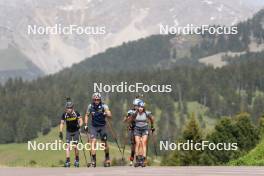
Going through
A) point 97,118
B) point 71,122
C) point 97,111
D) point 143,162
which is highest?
point 97,111

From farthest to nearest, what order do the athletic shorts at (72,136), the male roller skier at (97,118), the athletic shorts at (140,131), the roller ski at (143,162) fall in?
the athletic shorts at (72,136), the male roller skier at (97,118), the athletic shorts at (140,131), the roller ski at (143,162)

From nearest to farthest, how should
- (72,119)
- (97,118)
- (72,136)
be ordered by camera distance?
(97,118)
(72,119)
(72,136)

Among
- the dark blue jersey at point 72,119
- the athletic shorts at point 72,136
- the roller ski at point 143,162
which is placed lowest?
the roller ski at point 143,162

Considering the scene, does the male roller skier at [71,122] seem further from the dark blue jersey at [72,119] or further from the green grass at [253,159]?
the green grass at [253,159]

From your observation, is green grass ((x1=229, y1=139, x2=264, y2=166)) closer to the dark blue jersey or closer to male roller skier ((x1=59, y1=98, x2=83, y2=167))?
male roller skier ((x1=59, y1=98, x2=83, y2=167))

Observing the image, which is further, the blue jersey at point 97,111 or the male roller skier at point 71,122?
the male roller skier at point 71,122

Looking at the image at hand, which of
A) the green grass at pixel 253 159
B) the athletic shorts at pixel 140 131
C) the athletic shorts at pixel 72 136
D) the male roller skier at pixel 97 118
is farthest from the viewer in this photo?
the green grass at pixel 253 159

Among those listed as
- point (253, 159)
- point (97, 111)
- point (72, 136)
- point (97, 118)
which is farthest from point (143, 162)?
point (253, 159)

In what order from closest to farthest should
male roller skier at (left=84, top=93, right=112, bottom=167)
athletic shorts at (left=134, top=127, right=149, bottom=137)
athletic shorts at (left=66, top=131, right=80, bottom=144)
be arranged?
athletic shorts at (left=134, top=127, right=149, bottom=137)
male roller skier at (left=84, top=93, right=112, bottom=167)
athletic shorts at (left=66, top=131, right=80, bottom=144)

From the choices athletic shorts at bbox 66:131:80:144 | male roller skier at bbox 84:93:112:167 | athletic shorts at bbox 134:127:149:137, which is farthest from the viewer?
athletic shorts at bbox 66:131:80:144

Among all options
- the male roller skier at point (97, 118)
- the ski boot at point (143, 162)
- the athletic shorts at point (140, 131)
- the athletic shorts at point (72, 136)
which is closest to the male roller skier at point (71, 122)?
the athletic shorts at point (72, 136)

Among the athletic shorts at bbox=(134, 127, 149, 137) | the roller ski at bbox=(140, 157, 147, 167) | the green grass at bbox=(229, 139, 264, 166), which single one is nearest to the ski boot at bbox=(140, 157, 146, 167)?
the roller ski at bbox=(140, 157, 147, 167)

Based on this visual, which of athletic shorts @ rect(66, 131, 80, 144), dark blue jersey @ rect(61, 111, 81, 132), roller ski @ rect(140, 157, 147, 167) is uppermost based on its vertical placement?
dark blue jersey @ rect(61, 111, 81, 132)

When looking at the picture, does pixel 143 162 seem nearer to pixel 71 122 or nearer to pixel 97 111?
pixel 97 111
